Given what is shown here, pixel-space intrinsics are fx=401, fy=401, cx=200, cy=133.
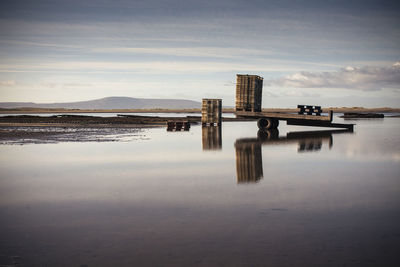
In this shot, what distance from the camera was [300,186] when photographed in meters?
9.95

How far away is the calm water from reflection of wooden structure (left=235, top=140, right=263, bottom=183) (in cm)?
6

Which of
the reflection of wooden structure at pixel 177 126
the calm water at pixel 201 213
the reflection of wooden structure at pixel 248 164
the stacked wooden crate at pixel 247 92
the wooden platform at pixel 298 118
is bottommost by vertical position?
the calm water at pixel 201 213

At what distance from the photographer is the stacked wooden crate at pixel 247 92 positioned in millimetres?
34812

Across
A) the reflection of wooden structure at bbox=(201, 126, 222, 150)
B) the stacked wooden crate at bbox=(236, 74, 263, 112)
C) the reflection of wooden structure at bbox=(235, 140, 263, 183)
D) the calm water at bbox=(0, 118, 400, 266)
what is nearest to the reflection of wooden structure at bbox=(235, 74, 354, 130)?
the stacked wooden crate at bbox=(236, 74, 263, 112)

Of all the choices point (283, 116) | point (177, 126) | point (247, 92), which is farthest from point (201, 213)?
point (247, 92)

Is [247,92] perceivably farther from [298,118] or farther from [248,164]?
[248,164]

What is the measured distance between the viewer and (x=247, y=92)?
115 ft

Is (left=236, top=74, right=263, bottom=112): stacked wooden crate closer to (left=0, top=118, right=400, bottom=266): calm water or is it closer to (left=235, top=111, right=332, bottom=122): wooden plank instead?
(left=235, top=111, right=332, bottom=122): wooden plank

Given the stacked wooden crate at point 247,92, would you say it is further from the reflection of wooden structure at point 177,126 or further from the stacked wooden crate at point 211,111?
the reflection of wooden structure at point 177,126

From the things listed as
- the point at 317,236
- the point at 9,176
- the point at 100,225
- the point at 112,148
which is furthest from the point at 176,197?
the point at 112,148

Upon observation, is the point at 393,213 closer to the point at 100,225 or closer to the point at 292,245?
the point at 292,245

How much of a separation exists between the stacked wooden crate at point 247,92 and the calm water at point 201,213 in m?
20.7

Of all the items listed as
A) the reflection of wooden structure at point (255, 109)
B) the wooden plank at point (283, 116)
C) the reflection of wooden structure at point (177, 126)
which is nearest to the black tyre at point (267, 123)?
the reflection of wooden structure at point (255, 109)

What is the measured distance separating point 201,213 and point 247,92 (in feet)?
92.6
